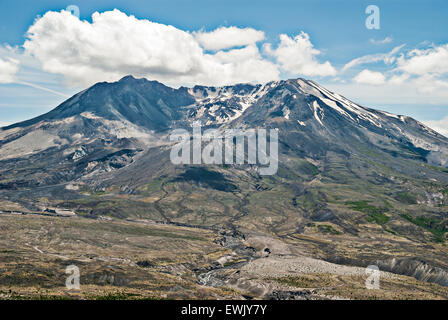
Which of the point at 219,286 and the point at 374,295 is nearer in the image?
the point at 374,295

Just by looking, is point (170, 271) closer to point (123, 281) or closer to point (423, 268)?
point (123, 281)
